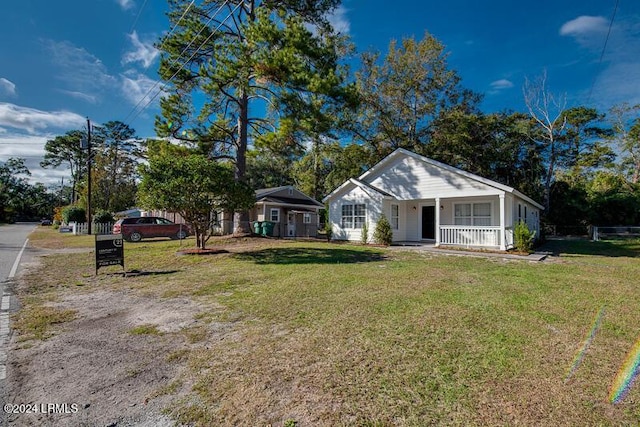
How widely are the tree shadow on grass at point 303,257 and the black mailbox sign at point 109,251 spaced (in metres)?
3.81

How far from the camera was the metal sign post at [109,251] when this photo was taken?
8966 mm

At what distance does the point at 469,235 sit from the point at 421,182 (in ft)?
11.6

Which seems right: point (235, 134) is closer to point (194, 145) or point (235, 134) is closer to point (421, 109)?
point (194, 145)

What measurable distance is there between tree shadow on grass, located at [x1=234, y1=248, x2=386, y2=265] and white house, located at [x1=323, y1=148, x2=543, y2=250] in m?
4.76

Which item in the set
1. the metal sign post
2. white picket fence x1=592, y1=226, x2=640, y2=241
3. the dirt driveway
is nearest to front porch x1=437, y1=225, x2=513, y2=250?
the dirt driveway

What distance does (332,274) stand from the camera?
8492mm

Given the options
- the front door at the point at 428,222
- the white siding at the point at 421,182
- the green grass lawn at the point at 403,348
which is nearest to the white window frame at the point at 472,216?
the front door at the point at 428,222

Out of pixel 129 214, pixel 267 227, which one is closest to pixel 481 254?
pixel 267 227

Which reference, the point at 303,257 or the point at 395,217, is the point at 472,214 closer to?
the point at 395,217

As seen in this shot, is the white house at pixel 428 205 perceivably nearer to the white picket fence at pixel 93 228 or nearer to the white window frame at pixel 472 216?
the white window frame at pixel 472 216

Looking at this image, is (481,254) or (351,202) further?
(351,202)

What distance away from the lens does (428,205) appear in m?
18.0

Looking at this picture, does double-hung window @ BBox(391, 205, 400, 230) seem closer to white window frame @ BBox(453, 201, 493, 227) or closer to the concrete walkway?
the concrete walkway

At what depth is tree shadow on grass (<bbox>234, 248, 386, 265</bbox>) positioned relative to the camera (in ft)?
36.0
